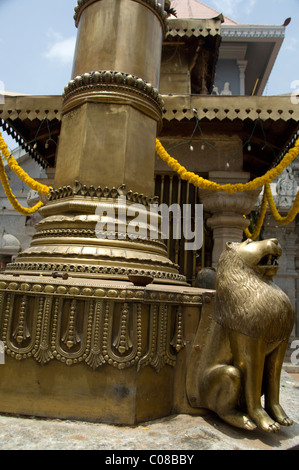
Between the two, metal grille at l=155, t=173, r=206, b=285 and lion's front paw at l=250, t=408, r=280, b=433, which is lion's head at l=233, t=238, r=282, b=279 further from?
metal grille at l=155, t=173, r=206, b=285

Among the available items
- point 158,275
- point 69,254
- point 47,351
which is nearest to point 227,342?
point 158,275

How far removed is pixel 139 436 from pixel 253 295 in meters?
0.90

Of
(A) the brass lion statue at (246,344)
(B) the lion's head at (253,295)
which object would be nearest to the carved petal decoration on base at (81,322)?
(A) the brass lion statue at (246,344)

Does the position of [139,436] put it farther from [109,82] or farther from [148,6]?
[148,6]

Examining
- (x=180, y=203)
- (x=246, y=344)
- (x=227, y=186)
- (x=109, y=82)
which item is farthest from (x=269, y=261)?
(x=180, y=203)

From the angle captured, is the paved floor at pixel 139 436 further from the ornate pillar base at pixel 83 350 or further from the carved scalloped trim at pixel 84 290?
the carved scalloped trim at pixel 84 290

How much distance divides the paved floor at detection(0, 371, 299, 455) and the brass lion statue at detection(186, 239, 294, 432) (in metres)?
0.07

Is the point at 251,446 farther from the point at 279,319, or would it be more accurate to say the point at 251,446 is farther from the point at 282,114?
the point at 282,114

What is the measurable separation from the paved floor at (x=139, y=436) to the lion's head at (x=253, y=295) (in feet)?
1.66

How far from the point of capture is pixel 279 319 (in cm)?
181

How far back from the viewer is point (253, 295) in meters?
1.82

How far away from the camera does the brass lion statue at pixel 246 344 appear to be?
70.3 inches

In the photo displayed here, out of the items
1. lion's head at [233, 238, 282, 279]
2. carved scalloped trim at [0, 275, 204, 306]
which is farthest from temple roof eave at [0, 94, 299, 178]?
carved scalloped trim at [0, 275, 204, 306]

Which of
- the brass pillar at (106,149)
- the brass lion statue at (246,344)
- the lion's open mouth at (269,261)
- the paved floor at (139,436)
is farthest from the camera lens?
the brass pillar at (106,149)
